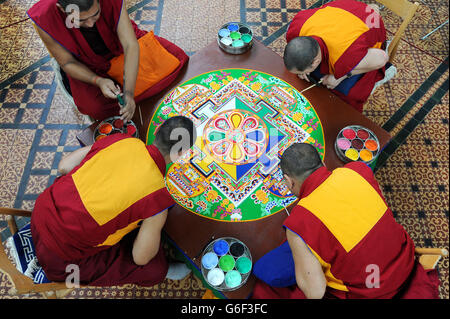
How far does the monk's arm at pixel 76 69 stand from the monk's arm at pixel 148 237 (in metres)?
1.18

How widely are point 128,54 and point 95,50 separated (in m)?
0.32

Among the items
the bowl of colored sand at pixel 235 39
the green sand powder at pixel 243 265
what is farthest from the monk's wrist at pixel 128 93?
the green sand powder at pixel 243 265

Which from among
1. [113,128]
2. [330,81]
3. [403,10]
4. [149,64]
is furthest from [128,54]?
[403,10]

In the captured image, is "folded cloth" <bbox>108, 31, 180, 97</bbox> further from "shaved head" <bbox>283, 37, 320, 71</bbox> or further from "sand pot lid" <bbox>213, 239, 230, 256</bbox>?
"sand pot lid" <bbox>213, 239, 230, 256</bbox>

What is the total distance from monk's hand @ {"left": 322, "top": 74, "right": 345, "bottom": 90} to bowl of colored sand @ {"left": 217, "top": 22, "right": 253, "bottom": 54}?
2.62 ft

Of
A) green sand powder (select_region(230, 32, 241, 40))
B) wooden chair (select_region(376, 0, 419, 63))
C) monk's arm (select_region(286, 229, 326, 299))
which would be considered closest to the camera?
monk's arm (select_region(286, 229, 326, 299))

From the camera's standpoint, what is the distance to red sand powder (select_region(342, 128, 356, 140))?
99.8 inches

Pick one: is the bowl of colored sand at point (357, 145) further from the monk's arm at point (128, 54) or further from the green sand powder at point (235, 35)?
the monk's arm at point (128, 54)

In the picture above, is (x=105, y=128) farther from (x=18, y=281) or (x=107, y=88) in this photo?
(x=18, y=281)

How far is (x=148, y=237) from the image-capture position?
208 centimetres

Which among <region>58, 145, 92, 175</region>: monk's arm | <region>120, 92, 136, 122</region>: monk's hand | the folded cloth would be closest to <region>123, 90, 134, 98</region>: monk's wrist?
<region>120, 92, 136, 122</region>: monk's hand

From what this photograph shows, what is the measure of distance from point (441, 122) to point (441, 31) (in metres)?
1.69

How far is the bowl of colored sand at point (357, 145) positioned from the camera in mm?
2446
